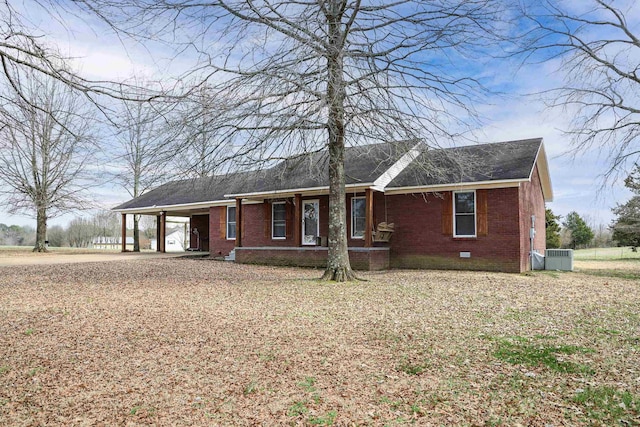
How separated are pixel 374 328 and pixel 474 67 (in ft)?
22.3

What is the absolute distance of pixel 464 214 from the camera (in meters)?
15.6

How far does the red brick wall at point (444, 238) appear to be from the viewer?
48.1 feet

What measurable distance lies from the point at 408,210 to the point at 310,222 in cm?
413

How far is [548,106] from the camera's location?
615 inches

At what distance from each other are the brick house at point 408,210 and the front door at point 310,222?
1.6 inches

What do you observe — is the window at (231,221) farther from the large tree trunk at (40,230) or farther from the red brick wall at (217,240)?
the large tree trunk at (40,230)

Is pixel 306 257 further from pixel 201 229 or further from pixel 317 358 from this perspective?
pixel 201 229

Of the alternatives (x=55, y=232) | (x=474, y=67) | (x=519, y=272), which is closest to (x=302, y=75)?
(x=474, y=67)

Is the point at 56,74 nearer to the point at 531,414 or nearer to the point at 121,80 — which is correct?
the point at 121,80

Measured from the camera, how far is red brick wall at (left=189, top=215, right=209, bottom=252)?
91.1 feet

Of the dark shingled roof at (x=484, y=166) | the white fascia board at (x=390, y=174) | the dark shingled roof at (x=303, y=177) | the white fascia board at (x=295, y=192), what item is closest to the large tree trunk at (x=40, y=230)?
the dark shingled roof at (x=303, y=177)

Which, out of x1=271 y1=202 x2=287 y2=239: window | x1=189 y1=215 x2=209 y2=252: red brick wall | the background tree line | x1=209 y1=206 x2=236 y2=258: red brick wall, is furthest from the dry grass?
the background tree line

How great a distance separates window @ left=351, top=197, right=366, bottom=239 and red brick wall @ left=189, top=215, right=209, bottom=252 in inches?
523

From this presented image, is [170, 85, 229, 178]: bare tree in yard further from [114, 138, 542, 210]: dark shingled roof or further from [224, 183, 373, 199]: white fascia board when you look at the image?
[224, 183, 373, 199]: white fascia board
